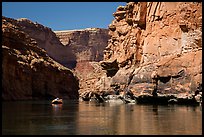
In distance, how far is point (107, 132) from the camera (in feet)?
65.7

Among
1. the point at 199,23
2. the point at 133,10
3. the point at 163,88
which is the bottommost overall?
the point at 163,88

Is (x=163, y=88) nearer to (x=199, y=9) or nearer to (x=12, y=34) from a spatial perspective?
(x=199, y=9)

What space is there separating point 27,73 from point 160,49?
181 feet

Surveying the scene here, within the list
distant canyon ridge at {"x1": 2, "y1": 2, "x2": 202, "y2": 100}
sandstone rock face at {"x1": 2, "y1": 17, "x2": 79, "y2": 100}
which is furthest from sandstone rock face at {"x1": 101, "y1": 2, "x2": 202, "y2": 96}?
sandstone rock face at {"x1": 2, "y1": 17, "x2": 79, "y2": 100}

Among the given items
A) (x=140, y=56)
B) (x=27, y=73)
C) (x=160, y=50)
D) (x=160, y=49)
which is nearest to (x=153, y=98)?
(x=160, y=50)

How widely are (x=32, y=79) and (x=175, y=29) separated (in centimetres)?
6163

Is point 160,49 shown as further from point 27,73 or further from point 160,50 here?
point 27,73

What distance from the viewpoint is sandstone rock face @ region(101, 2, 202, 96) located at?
48.7 m

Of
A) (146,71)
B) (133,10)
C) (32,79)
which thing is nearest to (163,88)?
(146,71)

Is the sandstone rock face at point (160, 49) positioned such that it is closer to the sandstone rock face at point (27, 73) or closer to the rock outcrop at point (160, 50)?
the rock outcrop at point (160, 50)

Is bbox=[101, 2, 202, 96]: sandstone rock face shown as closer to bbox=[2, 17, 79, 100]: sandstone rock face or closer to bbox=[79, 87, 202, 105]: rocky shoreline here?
bbox=[79, 87, 202, 105]: rocky shoreline

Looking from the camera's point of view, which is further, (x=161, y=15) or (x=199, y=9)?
(x=161, y=15)

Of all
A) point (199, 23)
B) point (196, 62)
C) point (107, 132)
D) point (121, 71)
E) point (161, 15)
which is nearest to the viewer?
point (107, 132)

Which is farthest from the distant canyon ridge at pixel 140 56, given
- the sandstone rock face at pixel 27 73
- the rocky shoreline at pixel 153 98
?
the rocky shoreline at pixel 153 98
